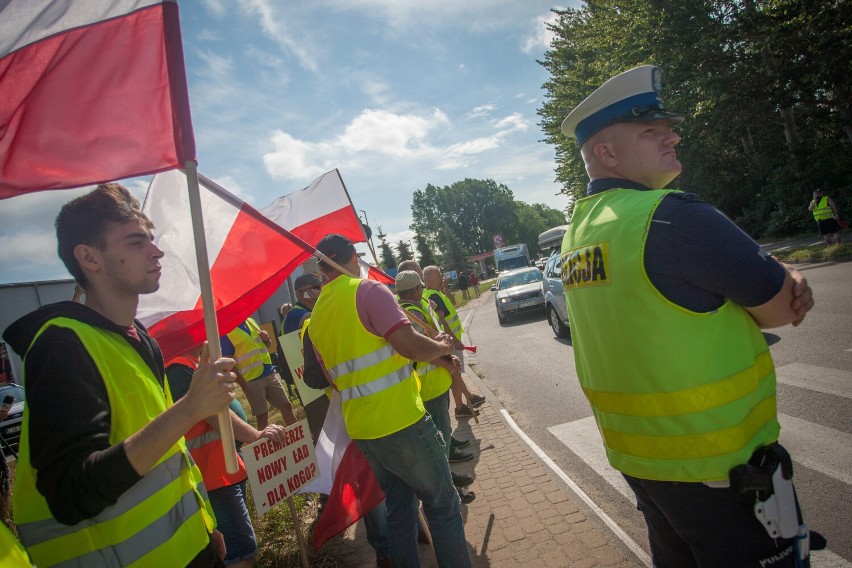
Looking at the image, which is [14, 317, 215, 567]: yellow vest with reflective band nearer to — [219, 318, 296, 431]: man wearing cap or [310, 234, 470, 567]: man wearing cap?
[310, 234, 470, 567]: man wearing cap

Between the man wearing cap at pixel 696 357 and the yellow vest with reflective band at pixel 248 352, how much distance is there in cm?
486

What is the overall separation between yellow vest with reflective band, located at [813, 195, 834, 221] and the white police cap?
51.1 ft

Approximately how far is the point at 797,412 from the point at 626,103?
4.09m

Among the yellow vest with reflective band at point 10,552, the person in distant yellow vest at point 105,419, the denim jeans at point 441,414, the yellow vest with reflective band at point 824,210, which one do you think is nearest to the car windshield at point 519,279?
the yellow vest with reflective band at point 824,210

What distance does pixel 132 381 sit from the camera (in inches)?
61.8

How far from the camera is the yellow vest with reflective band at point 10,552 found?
1135 millimetres

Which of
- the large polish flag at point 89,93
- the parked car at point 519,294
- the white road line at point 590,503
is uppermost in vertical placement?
→ the large polish flag at point 89,93

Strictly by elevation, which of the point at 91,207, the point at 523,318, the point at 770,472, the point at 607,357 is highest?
the point at 91,207

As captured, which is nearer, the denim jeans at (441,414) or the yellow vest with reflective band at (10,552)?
the yellow vest with reflective band at (10,552)

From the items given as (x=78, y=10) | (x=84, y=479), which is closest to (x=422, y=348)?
(x=84, y=479)

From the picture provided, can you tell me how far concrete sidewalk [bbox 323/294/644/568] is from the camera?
3.02m

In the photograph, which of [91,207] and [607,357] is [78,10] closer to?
[91,207]

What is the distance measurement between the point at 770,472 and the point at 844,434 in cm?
338

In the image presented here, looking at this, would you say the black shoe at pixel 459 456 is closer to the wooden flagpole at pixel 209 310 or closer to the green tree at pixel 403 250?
the wooden flagpole at pixel 209 310
